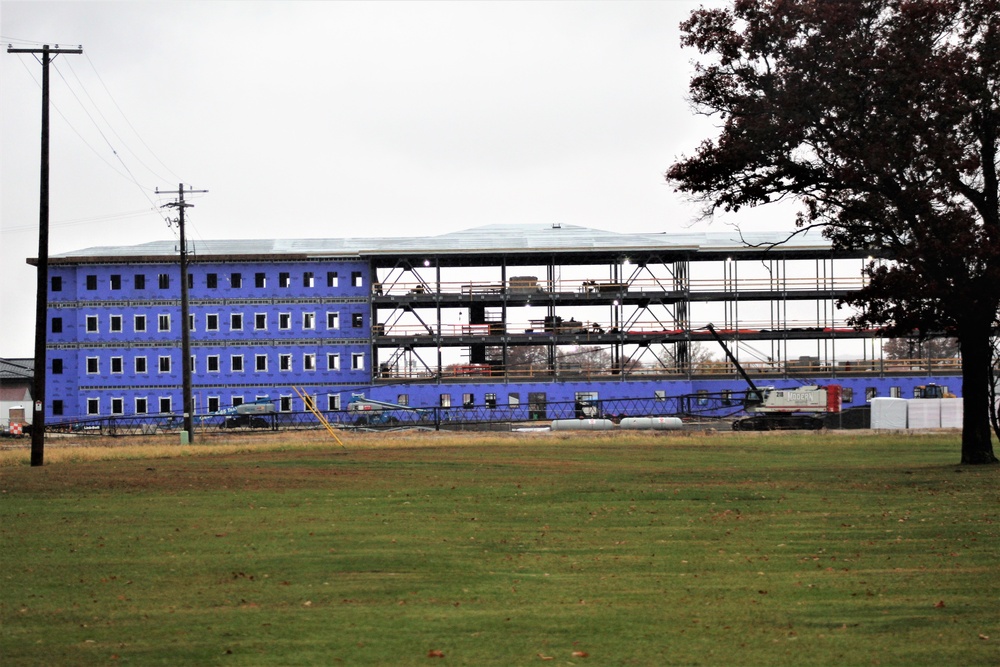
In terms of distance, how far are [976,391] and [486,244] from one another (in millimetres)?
48995

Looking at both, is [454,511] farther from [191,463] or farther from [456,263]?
[456,263]

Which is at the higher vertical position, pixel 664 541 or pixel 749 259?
pixel 749 259

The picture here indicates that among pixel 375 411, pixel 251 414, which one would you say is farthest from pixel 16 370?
pixel 375 411

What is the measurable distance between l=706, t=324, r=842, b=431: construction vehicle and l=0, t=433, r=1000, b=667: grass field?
33846mm

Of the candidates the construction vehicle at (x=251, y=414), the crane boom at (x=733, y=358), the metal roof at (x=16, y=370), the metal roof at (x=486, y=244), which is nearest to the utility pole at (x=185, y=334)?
the construction vehicle at (x=251, y=414)

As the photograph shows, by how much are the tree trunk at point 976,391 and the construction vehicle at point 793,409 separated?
31384mm

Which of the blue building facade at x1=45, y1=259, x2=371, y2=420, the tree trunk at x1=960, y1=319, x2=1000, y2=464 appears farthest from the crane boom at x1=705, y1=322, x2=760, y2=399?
the tree trunk at x1=960, y1=319, x2=1000, y2=464

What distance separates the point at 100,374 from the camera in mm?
80000

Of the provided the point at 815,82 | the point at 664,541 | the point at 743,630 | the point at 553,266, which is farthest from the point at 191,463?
the point at 553,266

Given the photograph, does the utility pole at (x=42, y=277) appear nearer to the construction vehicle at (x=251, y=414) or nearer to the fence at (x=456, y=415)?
the construction vehicle at (x=251, y=414)

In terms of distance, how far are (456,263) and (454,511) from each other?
2363 inches

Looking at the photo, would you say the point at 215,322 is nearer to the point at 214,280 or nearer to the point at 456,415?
the point at 214,280

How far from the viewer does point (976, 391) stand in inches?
1182

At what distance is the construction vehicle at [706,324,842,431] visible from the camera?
61.5 meters
